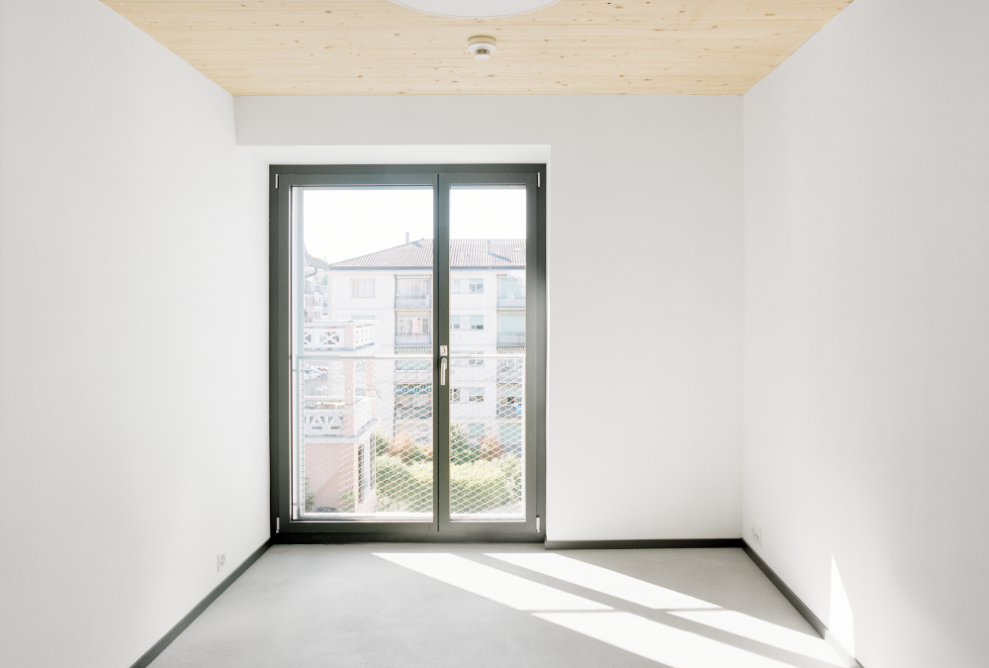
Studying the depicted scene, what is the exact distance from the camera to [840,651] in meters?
2.31

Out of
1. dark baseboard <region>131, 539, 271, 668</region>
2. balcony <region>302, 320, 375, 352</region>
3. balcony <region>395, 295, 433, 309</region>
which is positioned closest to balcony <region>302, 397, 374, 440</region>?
balcony <region>302, 320, 375, 352</region>

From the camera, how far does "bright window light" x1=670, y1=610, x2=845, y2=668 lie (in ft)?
7.71

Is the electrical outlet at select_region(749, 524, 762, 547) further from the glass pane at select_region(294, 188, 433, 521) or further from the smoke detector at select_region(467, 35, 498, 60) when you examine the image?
the smoke detector at select_region(467, 35, 498, 60)

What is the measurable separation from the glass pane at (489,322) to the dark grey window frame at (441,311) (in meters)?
0.05

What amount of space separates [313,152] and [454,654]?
263 cm

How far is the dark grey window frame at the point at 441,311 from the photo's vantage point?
3.49 m

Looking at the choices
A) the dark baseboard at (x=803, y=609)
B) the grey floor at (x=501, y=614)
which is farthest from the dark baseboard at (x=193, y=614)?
the dark baseboard at (x=803, y=609)

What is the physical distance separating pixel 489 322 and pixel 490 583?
4.70 feet

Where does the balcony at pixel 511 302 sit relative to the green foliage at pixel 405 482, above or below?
above

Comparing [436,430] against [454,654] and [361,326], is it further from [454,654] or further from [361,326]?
[454,654]

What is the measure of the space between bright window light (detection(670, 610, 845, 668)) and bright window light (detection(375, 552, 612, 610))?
440mm

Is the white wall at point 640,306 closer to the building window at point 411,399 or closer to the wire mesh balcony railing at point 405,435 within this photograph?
the wire mesh balcony railing at point 405,435

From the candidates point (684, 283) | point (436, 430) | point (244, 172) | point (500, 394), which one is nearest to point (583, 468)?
point (500, 394)

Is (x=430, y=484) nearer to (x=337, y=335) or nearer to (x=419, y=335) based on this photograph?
(x=419, y=335)
